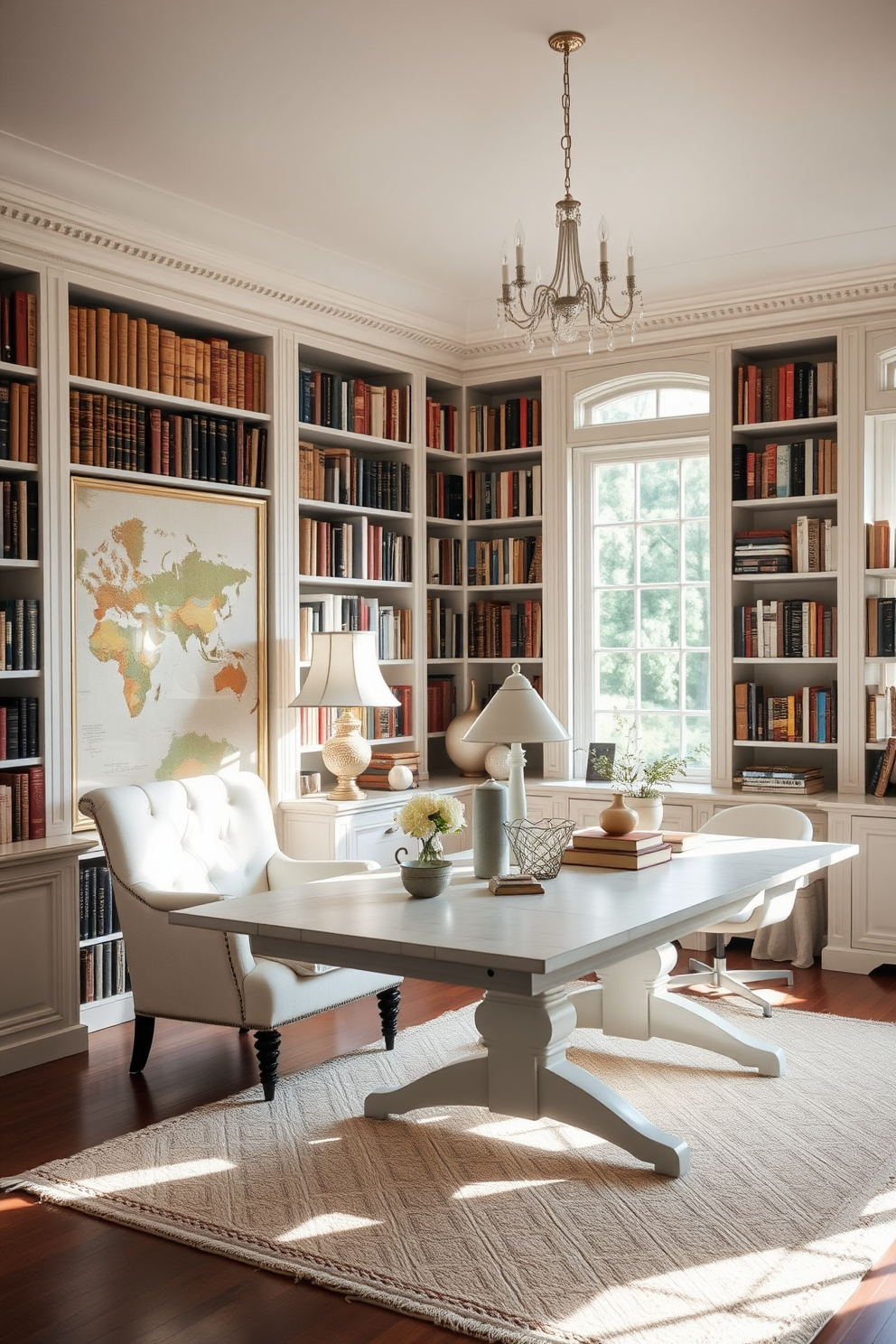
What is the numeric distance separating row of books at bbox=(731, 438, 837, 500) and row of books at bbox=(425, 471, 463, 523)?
158 centimetres

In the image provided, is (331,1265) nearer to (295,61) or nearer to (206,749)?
(206,749)

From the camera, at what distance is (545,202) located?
16.1ft

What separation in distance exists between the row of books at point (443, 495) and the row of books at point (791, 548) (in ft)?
5.21

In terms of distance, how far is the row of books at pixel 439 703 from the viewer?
676 cm

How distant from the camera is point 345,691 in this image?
5410 mm

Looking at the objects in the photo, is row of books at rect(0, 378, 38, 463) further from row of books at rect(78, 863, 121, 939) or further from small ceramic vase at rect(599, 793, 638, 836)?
small ceramic vase at rect(599, 793, 638, 836)

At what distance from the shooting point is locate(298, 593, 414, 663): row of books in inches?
230

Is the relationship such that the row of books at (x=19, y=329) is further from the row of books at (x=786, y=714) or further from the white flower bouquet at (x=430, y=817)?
the row of books at (x=786, y=714)

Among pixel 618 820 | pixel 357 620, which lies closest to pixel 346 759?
pixel 357 620

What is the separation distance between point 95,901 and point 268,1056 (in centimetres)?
123

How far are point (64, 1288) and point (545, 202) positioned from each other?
4.04m

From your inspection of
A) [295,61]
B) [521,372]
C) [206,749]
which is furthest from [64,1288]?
[521,372]

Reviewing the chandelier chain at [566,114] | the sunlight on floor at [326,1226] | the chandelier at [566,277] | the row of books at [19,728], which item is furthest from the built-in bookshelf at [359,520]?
the sunlight on floor at [326,1226]

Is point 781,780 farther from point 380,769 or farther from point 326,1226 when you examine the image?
point 326,1226
